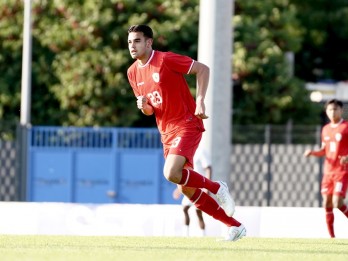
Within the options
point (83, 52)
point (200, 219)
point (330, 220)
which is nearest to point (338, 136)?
point (330, 220)

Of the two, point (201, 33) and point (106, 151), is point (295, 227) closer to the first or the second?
point (201, 33)

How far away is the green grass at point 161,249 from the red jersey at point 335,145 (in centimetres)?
373

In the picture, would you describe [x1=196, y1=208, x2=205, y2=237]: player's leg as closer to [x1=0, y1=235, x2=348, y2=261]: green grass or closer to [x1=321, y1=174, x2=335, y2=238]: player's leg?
[x1=321, y1=174, x2=335, y2=238]: player's leg

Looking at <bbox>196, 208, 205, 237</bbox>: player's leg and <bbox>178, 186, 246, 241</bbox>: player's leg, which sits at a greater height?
<bbox>178, 186, 246, 241</bbox>: player's leg

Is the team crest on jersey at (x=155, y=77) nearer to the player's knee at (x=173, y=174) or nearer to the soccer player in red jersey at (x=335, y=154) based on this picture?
the player's knee at (x=173, y=174)

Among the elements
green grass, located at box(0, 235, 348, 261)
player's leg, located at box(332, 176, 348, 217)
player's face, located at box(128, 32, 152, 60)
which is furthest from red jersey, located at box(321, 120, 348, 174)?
player's face, located at box(128, 32, 152, 60)

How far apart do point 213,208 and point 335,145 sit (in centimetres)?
499

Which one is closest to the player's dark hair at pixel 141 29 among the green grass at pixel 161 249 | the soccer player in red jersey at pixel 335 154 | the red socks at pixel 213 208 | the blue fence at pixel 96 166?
the red socks at pixel 213 208

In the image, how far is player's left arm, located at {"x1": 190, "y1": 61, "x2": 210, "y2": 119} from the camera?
11.7m

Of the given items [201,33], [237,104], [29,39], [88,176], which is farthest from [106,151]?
[201,33]

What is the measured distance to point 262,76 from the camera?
29.3 metres

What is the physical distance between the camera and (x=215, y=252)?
10945 millimetres

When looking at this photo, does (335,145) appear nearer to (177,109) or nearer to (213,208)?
(213,208)

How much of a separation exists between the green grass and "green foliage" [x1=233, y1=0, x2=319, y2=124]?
621 inches
